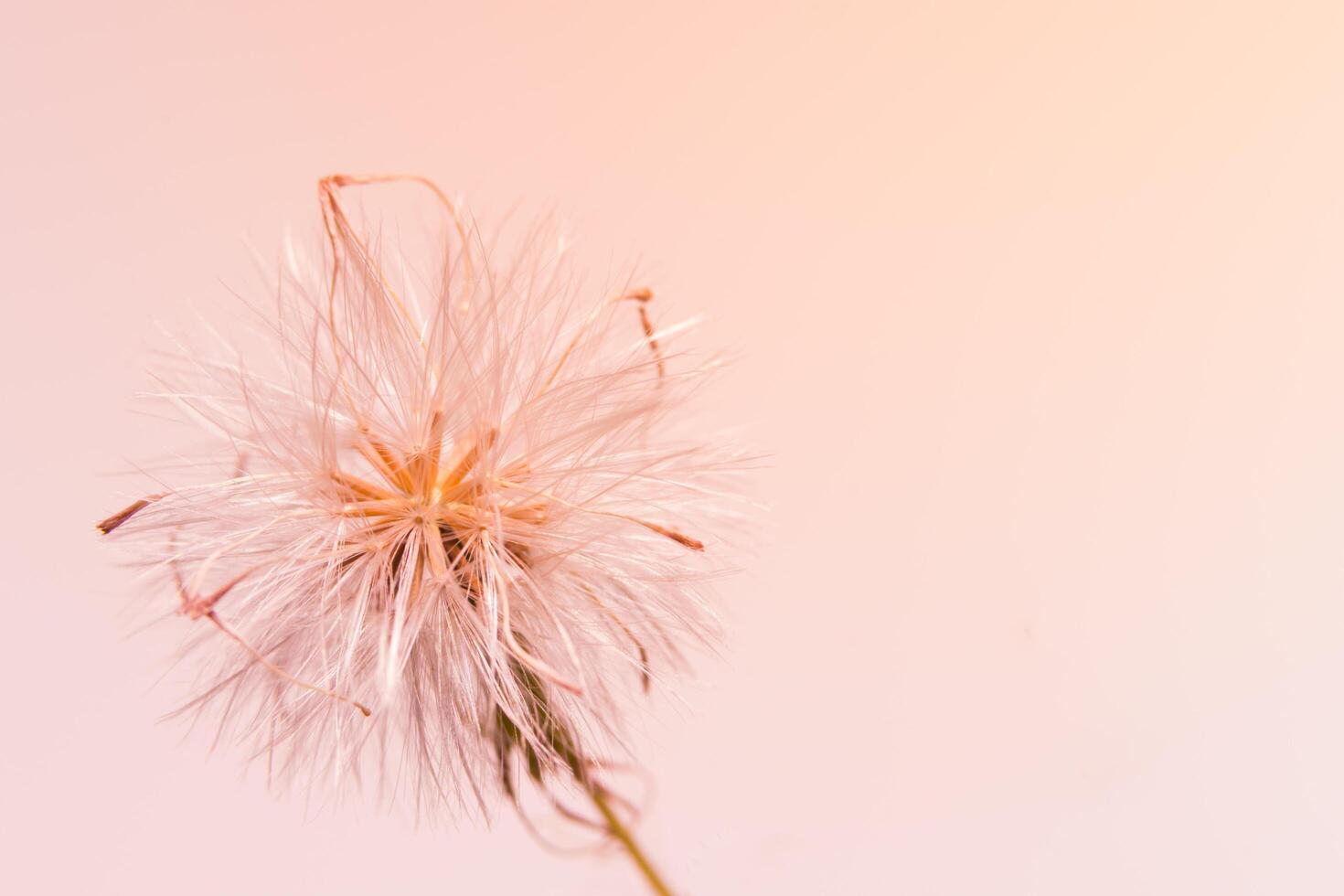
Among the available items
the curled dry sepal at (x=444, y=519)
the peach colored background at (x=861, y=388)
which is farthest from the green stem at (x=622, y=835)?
the peach colored background at (x=861, y=388)

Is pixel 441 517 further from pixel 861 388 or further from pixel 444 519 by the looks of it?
pixel 861 388

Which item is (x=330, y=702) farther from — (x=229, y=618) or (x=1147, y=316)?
(x=1147, y=316)

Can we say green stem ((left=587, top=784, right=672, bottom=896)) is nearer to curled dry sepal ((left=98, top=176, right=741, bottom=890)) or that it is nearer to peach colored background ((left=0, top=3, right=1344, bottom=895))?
curled dry sepal ((left=98, top=176, right=741, bottom=890))

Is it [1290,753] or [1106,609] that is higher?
[1106,609]

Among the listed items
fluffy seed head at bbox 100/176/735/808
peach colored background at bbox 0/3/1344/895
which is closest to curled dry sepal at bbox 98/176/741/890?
fluffy seed head at bbox 100/176/735/808

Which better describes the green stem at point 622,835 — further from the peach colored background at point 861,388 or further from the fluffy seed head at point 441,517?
the peach colored background at point 861,388

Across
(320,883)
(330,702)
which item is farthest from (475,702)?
(320,883)
